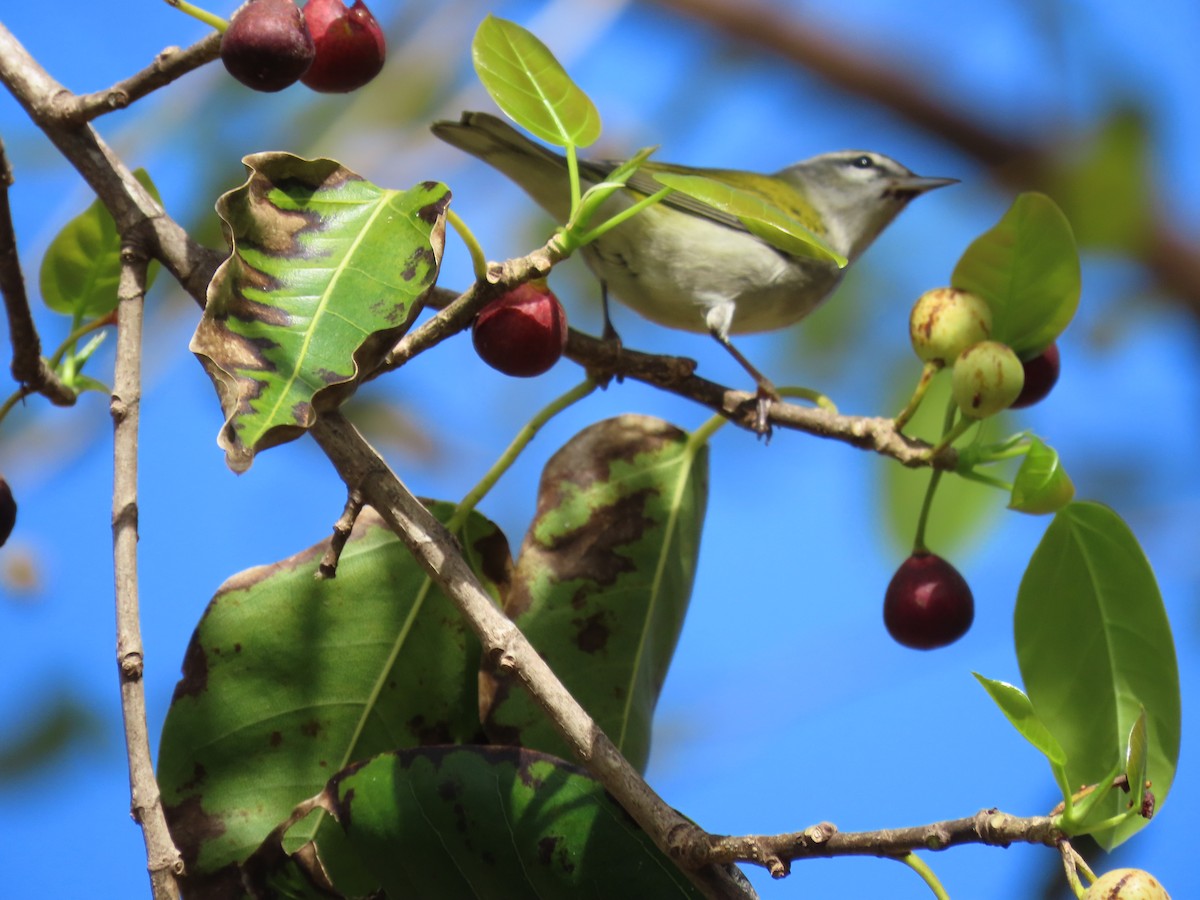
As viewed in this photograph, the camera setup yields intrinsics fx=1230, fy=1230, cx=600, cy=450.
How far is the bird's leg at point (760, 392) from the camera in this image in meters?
1.99

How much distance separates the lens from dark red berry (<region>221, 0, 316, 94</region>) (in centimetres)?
139

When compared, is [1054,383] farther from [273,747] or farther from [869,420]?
[273,747]

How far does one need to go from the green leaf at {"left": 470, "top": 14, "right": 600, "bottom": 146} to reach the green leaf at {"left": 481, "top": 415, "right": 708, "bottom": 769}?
61cm

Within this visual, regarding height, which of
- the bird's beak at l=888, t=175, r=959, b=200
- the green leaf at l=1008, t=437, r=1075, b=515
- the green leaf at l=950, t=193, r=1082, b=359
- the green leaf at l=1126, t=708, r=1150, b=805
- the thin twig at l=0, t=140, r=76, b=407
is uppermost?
the bird's beak at l=888, t=175, r=959, b=200

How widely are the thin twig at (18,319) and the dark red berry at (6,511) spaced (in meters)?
0.17

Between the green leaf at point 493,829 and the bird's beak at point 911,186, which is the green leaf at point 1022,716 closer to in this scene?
the green leaf at point 493,829

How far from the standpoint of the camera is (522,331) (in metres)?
1.68

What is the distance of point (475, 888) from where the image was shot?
156 cm

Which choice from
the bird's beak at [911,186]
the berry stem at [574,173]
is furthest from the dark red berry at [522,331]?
the bird's beak at [911,186]

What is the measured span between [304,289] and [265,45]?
10.9 inches

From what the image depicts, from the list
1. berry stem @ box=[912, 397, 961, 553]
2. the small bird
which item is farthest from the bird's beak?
berry stem @ box=[912, 397, 961, 553]

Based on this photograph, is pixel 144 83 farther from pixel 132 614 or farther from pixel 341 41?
pixel 132 614

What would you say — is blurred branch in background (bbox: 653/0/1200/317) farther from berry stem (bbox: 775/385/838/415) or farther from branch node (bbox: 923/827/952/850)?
branch node (bbox: 923/827/952/850)

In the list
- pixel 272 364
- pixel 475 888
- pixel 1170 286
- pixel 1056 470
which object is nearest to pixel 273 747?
pixel 475 888
